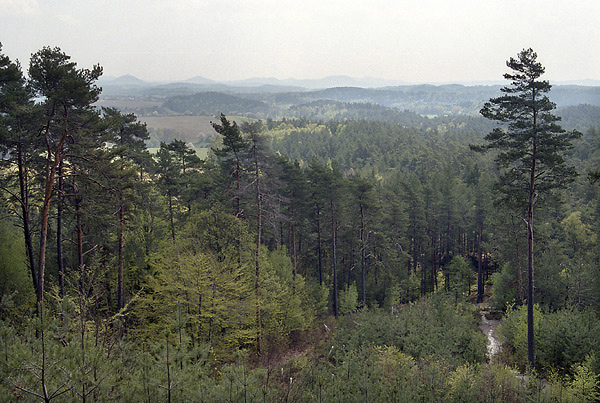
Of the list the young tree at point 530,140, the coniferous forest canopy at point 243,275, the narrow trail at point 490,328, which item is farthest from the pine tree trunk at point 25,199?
the narrow trail at point 490,328

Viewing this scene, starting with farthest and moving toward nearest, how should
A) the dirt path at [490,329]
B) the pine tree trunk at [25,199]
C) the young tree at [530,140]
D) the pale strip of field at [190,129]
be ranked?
the pale strip of field at [190,129]
the dirt path at [490,329]
the young tree at [530,140]
the pine tree trunk at [25,199]

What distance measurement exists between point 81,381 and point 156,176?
2130cm

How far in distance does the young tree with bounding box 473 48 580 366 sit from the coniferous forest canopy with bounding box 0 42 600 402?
0.26 ft

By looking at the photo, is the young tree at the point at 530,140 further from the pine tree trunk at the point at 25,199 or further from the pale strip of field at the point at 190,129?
the pale strip of field at the point at 190,129

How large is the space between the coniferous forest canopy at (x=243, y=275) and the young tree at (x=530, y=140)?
0.08 meters

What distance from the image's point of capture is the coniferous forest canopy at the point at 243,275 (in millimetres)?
7203

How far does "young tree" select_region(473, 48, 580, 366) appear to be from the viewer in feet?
50.3

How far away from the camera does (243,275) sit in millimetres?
19281

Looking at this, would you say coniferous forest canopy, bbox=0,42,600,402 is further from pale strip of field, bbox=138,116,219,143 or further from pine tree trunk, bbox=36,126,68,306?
pale strip of field, bbox=138,116,219,143

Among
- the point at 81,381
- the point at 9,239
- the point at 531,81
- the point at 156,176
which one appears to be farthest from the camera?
the point at 156,176

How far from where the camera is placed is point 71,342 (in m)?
6.70

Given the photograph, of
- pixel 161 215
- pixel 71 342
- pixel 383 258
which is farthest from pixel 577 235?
pixel 71 342

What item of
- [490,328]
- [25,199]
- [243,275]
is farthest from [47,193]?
[490,328]

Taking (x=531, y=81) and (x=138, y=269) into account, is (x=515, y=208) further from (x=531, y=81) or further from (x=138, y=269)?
(x=138, y=269)
